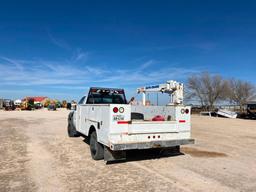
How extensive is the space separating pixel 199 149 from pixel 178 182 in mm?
4103

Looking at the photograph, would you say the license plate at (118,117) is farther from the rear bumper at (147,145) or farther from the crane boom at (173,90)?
the crane boom at (173,90)

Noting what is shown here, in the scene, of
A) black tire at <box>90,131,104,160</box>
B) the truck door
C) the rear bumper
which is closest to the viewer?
the rear bumper

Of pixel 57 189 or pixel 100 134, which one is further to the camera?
pixel 100 134

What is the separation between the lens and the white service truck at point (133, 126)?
6.34 meters

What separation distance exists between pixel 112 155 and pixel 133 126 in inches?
38.9

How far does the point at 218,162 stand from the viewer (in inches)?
Answer: 276

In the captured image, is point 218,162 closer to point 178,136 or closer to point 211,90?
point 178,136

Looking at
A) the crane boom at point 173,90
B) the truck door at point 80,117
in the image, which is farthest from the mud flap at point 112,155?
the crane boom at point 173,90

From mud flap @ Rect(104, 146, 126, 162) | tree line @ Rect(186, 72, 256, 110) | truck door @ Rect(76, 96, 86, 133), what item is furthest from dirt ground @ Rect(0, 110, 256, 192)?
tree line @ Rect(186, 72, 256, 110)

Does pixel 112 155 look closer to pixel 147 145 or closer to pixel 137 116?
pixel 147 145

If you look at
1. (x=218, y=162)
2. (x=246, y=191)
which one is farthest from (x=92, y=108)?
(x=246, y=191)

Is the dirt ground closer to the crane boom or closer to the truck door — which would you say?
the truck door

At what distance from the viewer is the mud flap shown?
6.64 metres

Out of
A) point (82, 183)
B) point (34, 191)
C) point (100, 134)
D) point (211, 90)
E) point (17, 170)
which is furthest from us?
point (211, 90)
